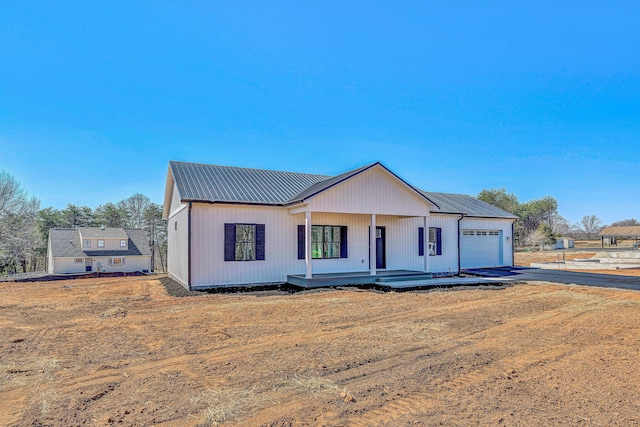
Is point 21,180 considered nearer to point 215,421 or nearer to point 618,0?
point 215,421

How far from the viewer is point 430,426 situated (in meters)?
2.94

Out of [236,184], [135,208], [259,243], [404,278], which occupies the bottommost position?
[404,278]

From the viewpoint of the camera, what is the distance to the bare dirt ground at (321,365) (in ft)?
10.5

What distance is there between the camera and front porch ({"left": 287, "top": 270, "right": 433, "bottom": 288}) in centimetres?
1209

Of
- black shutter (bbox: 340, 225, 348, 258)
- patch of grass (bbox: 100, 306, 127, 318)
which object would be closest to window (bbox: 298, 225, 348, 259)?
black shutter (bbox: 340, 225, 348, 258)

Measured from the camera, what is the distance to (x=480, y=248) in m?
19.5

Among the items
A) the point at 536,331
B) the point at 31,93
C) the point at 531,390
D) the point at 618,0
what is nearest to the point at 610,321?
Result: the point at 536,331

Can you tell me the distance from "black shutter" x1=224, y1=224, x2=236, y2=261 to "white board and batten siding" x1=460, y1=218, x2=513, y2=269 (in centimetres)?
1259

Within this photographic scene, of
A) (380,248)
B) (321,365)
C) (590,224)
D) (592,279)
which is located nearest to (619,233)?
(590,224)

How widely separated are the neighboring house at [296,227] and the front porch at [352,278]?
72 mm

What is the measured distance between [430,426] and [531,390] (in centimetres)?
158

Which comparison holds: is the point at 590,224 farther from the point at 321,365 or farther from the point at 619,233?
the point at 321,365

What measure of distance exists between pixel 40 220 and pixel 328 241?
1586 inches

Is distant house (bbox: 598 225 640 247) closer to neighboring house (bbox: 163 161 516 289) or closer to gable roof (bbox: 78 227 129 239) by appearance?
neighboring house (bbox: 163 161 516 289)
